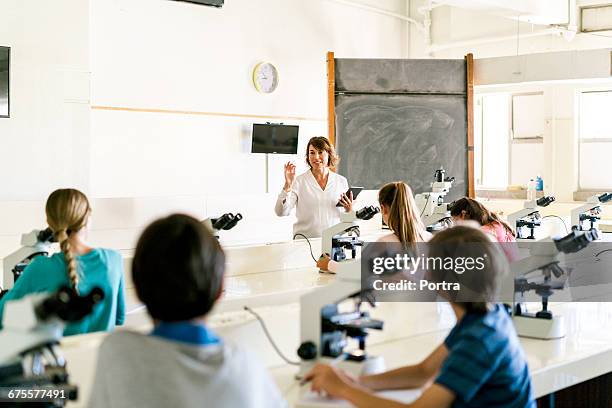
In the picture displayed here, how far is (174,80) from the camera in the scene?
289 inches

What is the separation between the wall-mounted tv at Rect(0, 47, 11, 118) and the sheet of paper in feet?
15.2

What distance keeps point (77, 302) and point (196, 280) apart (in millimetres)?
240

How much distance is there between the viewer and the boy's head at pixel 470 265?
1.76m

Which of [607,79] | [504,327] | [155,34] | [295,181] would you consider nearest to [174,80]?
[155,34]

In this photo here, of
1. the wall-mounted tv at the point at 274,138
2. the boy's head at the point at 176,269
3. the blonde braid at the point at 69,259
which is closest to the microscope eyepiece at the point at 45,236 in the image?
the blonde braid at the point at 69,259

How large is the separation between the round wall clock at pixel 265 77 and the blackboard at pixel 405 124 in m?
1.43

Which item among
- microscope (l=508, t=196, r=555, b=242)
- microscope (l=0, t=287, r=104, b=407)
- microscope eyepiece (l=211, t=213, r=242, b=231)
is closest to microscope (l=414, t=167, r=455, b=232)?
microscope (l=508, t=196, r=555, b=242)

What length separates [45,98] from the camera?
583cm

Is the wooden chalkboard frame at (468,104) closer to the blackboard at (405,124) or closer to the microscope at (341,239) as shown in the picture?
the blackboard at (405,124)

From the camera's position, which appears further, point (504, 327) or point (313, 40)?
point (313, 40)

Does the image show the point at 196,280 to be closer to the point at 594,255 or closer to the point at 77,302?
the point at 77,302

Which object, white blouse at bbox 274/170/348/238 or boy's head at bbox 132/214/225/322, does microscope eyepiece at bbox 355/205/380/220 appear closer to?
white blouse at bbox 274/170/348/238

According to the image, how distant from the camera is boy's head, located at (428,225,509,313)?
5.77 feet

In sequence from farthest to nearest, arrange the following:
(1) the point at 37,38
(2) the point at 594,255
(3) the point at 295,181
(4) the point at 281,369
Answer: (1) the point at 37,38 < (3) the point at 295,181 < (2) the point at 594,255 < (4) the point at 281,369
